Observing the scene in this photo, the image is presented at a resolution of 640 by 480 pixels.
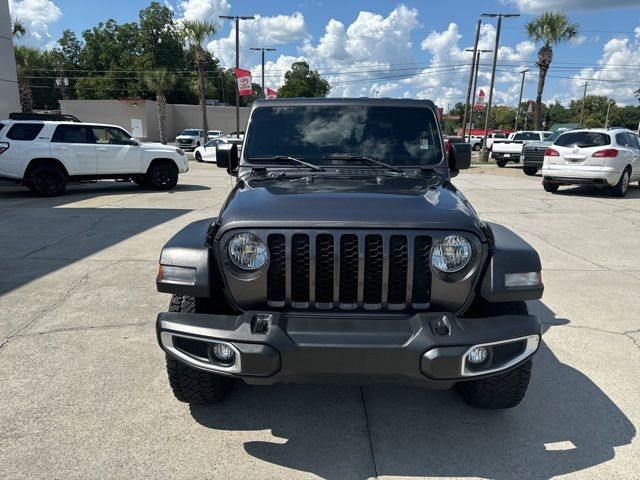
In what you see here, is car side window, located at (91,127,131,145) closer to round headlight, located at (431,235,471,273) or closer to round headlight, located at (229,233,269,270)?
round headlight, located at (229,233,269,270)

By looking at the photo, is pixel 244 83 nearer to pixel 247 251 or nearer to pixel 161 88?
pixel 247 251

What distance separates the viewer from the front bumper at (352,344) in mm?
2205

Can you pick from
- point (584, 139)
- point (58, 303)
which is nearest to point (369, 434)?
point (58, 303)

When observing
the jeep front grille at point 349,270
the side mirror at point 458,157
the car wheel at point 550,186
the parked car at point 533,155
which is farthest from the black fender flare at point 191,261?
the parked car at point 533,155

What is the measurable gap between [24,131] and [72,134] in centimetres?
99

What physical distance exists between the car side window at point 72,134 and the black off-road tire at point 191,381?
35.2 ft

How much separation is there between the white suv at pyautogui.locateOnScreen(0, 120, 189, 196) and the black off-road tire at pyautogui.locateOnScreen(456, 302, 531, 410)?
1155cm

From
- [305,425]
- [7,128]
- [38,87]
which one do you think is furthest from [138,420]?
[38,87]

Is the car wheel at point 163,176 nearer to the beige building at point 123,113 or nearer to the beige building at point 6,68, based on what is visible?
the beige building at point 6,68

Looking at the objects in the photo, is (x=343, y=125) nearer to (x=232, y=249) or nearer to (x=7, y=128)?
(x=232, y=249)

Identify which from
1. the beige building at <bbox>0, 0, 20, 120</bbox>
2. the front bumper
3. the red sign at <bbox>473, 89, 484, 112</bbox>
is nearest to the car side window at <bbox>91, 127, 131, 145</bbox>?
the beige building at <bbox>0, 0, 20, 120</bbox>

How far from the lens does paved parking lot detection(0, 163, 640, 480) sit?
2.52m

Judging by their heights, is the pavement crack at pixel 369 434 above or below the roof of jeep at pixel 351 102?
below

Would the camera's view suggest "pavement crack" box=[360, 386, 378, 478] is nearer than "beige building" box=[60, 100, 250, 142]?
Yes
